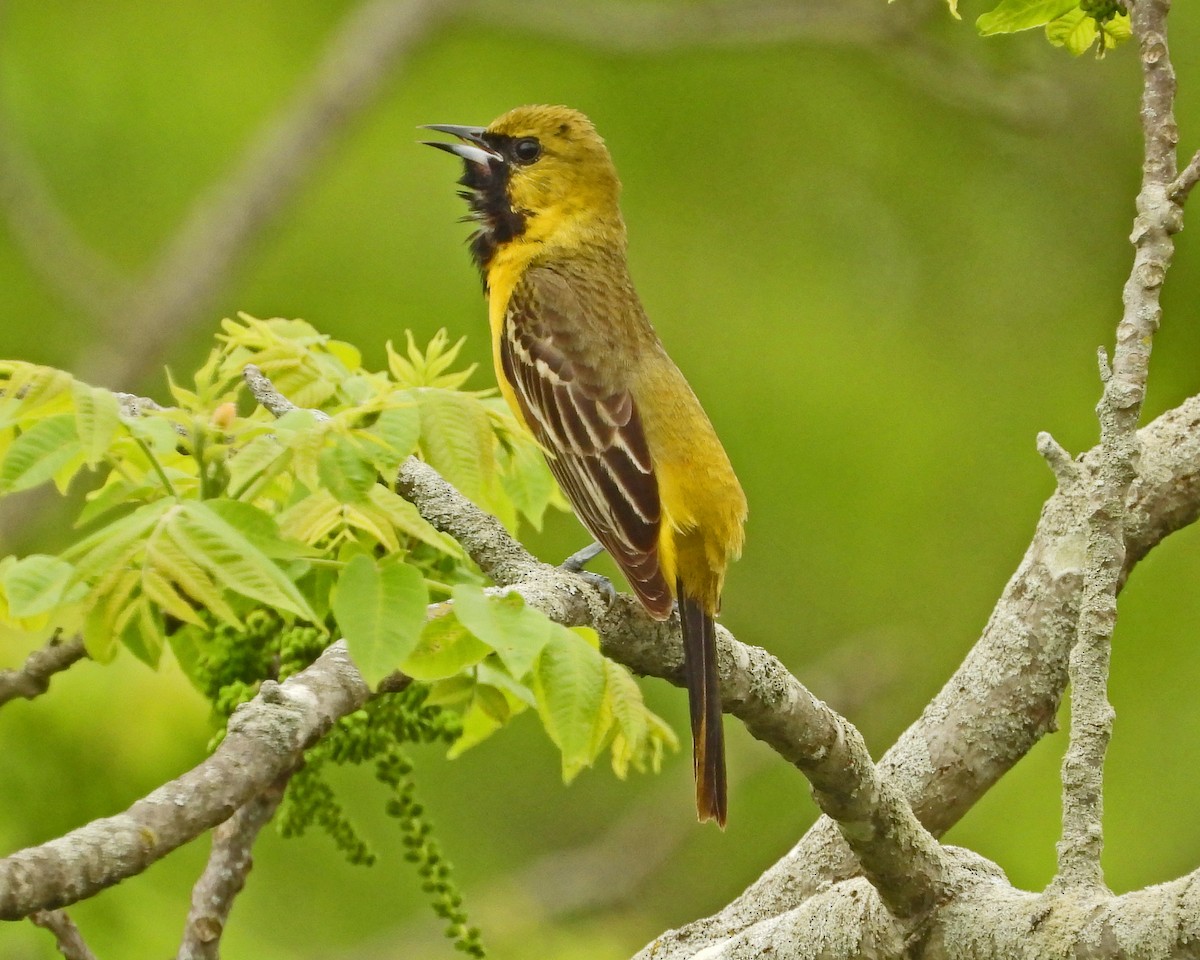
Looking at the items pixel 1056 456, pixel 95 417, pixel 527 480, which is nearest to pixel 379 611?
pixel 95 417

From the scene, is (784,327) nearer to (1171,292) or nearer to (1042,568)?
(1171,292)

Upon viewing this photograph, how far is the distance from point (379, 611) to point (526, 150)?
3.58 meters

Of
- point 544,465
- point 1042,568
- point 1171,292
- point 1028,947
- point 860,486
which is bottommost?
point 1028,947

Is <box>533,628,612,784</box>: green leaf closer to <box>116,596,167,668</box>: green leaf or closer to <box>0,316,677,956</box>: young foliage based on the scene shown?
<box>0,316,677,956</box>: young foliage

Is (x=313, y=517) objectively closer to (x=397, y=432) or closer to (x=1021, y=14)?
(x=397, y=432)

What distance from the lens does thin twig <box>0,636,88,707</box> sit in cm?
327

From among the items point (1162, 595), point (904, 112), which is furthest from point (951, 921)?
point (904, 112)

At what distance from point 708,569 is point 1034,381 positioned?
5910 mm

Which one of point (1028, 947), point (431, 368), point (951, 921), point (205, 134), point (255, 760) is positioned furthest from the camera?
point (205, 134)

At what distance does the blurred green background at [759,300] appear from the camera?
296 inches

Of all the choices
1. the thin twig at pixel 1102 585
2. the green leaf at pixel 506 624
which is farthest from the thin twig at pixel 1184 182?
the green leaf at pixel 506 624

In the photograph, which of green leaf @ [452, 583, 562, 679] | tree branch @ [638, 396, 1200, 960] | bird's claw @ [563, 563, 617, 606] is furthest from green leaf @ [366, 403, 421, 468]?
tree branch @ [638, 396, 1200, 960]

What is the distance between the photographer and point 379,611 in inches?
93.5

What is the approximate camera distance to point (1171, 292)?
8.88 meters
